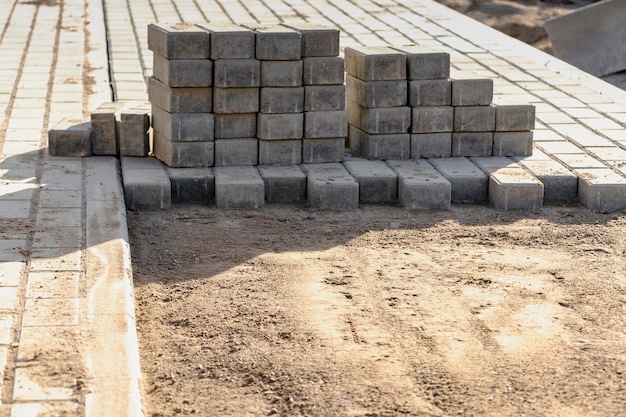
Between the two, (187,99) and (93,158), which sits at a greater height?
(187,99)

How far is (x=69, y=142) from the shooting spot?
8.30 meters

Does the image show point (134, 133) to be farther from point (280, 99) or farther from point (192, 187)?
point (280, 99)

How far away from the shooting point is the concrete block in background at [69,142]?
8.29 meters

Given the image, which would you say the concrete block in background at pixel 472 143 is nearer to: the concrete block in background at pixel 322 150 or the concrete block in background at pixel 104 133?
the concrete block in background at pixel 322 150

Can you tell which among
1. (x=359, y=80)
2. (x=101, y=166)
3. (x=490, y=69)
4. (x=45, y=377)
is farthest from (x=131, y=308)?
(x=490, y=69)

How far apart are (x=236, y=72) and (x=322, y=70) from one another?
666 millimetres

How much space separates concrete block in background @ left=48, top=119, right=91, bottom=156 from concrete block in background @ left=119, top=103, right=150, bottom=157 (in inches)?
10.7

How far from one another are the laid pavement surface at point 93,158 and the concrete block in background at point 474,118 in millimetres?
337

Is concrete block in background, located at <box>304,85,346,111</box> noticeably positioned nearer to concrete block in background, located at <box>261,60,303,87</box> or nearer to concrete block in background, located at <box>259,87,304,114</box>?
concrete block in background, located at <box>259,87,304,114</box>

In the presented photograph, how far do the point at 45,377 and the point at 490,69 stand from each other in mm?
8479

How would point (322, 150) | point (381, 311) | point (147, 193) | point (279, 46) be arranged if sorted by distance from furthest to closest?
point (322, 150) < point (279, 46) < point (147, 193) < point (381, 311)

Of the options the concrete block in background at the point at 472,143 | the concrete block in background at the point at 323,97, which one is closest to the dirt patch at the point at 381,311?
the concrete block in background at the point at 472,143

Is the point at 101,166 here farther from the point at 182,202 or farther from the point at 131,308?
the point at 131,308

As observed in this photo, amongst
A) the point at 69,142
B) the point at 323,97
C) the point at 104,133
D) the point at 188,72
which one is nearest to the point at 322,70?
the point at 323,97
